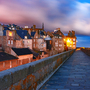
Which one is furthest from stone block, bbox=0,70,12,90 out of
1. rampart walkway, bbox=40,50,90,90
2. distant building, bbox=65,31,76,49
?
distant building, bbox=65,31,76,49

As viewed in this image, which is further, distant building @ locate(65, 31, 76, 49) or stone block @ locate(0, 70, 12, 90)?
distant building @ locate(65, 31, 76, 49)

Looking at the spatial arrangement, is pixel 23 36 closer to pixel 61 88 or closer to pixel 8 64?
pixel 8 64

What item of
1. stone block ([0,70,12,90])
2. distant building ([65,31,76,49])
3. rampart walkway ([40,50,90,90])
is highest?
distant building ([65,31,76,49])

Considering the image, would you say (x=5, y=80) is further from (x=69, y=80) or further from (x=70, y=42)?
(x=70, y=42)

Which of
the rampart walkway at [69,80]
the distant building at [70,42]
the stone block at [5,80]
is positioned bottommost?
the rampart walkway at [69,80]

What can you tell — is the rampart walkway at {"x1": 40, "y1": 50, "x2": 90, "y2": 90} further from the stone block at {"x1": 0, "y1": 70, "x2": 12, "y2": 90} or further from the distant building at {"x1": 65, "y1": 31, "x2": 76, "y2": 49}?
the distant building at {"x1": 65, "y1": 31, "x2": 76, "y2": 49}

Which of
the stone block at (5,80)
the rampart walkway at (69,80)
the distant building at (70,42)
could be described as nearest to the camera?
the stone block at (5,80)

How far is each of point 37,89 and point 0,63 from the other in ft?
111

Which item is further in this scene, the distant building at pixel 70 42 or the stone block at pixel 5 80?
the distant building at pixel 70 42

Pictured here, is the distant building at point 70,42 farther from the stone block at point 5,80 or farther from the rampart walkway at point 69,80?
the stone block at point 5,80

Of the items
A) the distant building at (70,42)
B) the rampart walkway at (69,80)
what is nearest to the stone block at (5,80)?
the rampart walkway at (69,80)

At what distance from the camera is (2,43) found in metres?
54.2

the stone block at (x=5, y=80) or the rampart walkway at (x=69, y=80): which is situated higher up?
the stone block at (x=5, y=80)

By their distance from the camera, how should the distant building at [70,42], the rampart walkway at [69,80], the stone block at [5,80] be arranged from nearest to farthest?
the stone block at [5,80], the rampart walkway at [69,80], the distant building at [70,42]
